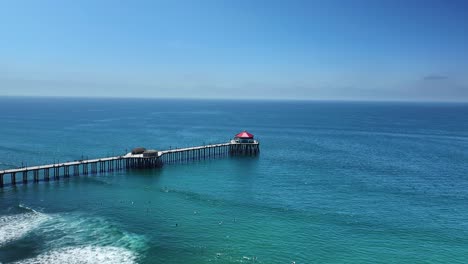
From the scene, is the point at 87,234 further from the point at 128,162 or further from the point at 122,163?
the point at 122,163

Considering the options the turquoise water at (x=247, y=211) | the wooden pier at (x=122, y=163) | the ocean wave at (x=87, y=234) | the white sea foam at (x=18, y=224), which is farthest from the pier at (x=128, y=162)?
the ocean wave at (x=87, y=234)

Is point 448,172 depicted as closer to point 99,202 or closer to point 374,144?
point 374,144

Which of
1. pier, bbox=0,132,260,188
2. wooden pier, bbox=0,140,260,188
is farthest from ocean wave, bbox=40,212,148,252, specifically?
pier, bbox=0,132,260,188

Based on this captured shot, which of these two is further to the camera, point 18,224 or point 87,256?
point 18,224

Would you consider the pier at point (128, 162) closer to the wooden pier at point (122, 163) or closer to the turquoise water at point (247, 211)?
the wooden pier at point (122, 163)

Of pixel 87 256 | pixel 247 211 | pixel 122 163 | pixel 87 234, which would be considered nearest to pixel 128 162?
pixel 122 163

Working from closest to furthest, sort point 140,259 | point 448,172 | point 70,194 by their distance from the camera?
point 140,259 → point 70,194 → point 448,172

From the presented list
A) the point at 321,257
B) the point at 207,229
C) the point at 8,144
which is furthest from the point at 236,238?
the point at 8,144
